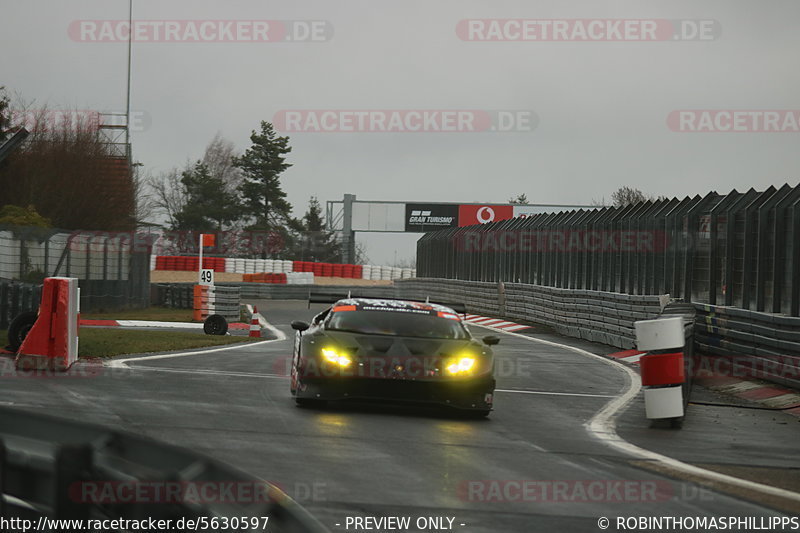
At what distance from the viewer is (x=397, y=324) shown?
38.9 ft

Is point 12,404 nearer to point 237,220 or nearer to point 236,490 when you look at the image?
point 236,490

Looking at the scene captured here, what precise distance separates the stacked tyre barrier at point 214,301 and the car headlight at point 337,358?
68.7 feet

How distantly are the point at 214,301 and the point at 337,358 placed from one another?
21.5m

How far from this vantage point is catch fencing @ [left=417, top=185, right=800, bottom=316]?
16281 millimetres

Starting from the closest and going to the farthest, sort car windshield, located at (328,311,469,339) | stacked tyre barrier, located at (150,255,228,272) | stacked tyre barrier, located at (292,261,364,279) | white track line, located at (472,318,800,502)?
1. white track line, located at (472,318,800,502)
2. car windshield, located at (328,311,469,339)
3. stacked tyre barrier, located at (150,255,228,272)
4. stacked tyre barrier, located at (292,261,364,279)

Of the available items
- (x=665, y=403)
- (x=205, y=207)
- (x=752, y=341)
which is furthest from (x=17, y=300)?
(x=205, y=207)

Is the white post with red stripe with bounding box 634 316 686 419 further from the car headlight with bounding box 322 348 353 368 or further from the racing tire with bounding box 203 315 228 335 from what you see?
the racing tire with bounding box 203 315 228 335

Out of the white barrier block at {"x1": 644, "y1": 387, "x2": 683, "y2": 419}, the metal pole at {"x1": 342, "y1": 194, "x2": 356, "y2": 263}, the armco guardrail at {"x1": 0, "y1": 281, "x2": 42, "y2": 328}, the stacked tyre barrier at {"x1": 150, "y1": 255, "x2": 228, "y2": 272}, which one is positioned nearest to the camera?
the white barrier block at {"x1": 644, "y1": 387, "x2": 683, "y2": 419}

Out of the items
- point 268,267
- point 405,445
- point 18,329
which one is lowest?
point 405,445

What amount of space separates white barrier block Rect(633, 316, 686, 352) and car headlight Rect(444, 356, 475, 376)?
5.57 ft

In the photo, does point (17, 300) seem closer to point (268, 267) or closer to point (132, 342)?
point (132, 342)

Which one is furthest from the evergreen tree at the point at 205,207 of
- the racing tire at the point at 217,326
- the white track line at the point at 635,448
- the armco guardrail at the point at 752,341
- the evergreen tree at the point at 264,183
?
the white track line at the point at 635,448

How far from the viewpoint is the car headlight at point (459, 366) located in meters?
11.0

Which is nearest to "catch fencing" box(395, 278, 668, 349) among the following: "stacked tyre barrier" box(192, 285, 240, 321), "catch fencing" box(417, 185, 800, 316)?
"catch fencing" box(417, 185, 800, 316)
